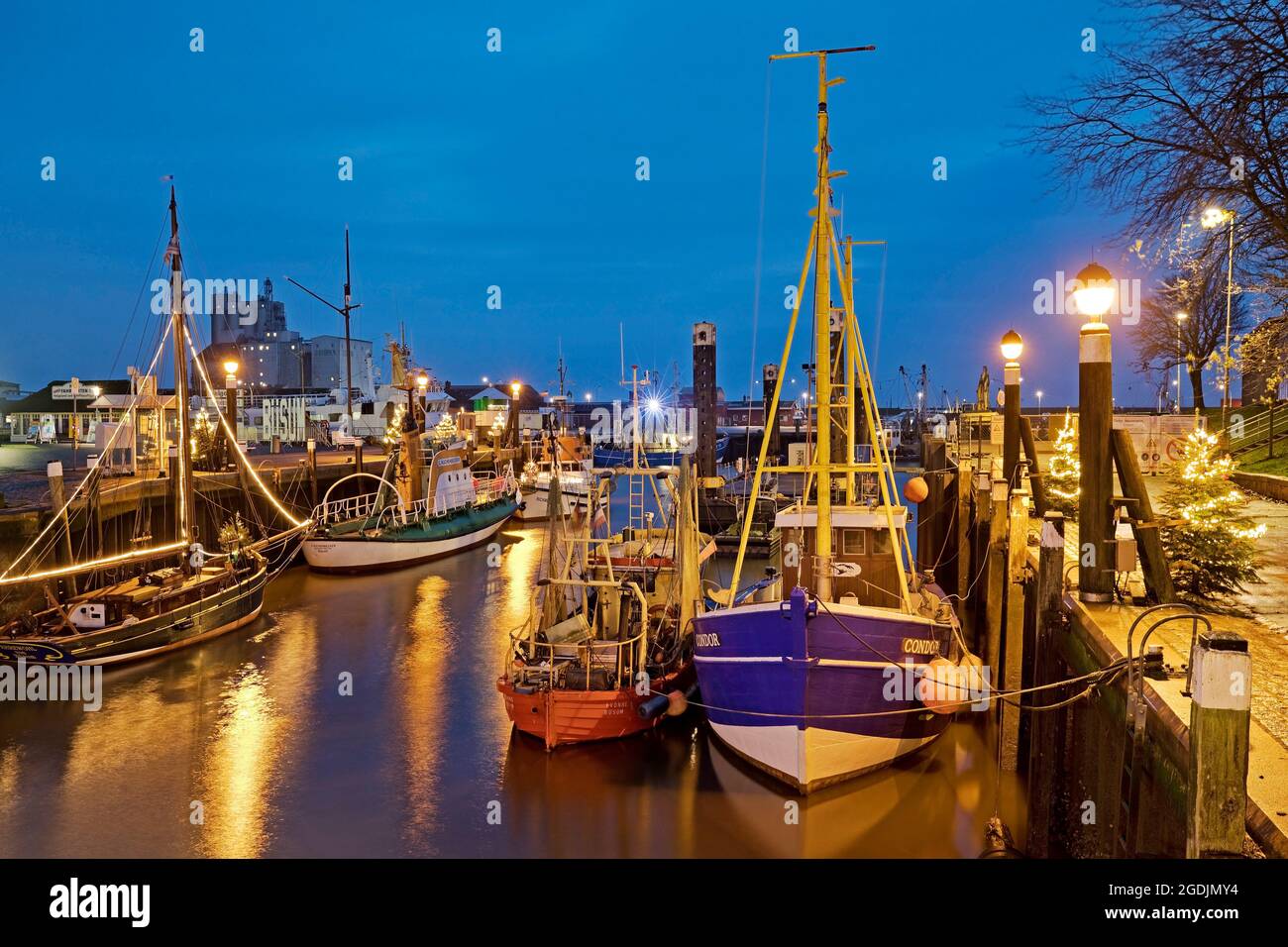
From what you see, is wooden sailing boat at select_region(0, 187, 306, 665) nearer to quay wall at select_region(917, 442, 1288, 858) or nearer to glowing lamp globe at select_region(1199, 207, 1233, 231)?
quay wall at select_region(917, 442, 1288, 858)

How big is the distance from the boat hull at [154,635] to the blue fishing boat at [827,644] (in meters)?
14.6

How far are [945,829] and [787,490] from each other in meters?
40.4

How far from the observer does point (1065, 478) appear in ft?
66.1

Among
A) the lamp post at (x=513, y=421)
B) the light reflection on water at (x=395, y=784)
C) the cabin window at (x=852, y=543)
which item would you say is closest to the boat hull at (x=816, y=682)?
the light reflection on water at (x=395, y=784)

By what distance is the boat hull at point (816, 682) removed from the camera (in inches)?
500

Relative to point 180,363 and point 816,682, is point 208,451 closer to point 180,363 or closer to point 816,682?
point 180,363

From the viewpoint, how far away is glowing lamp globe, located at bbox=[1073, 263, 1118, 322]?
9930 millimetres

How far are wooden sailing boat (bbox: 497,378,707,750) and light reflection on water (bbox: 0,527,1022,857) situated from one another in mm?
665

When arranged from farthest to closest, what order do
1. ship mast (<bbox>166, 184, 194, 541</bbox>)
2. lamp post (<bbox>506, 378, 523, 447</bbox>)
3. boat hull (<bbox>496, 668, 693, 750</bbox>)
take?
lamp post (<bbox>506, 378, 523, 447</bbox>)
ship mast (<bbox>166, 184, 194, 541</bbox>)
boat hull (<bbox>496, 668, 693, 750</bbox>)

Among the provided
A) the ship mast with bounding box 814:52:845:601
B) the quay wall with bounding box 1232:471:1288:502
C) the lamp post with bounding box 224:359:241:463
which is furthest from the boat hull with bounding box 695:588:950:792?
the lamp post with bounding box 224:359:241:463

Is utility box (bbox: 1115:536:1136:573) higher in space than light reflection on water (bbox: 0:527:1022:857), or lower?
higher

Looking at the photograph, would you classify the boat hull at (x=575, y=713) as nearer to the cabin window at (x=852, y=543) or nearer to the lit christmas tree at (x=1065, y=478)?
the cabin window at (x=852, y=543)

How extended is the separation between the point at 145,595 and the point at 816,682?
18.0 m
